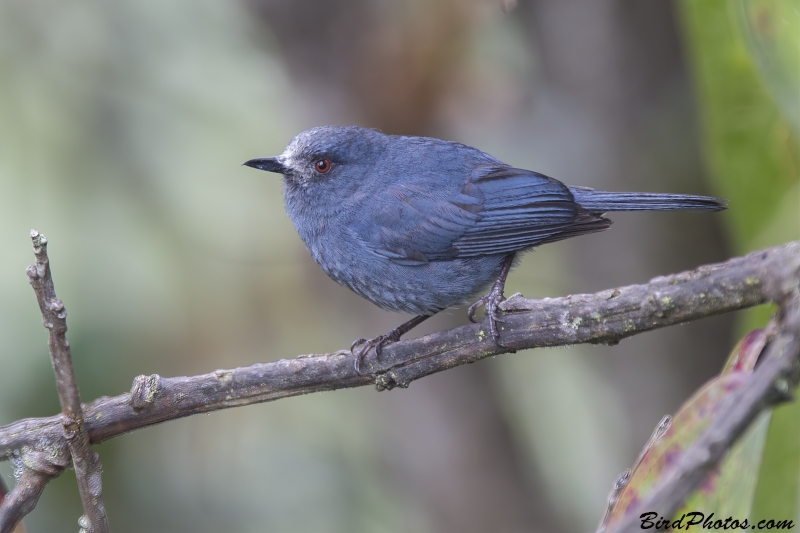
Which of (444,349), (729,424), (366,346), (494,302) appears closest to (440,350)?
(444,349)

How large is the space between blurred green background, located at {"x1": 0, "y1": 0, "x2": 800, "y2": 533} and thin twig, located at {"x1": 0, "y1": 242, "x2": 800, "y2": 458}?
2072 mm

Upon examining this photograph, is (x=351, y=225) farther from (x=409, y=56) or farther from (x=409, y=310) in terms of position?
(x=409, y=56)

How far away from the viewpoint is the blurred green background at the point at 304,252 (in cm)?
476

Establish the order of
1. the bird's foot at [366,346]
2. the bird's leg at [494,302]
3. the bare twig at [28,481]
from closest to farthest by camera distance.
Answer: the bare twig at [28,481]
the bird's leg at [494,302]
the bird's foot at [366,346]

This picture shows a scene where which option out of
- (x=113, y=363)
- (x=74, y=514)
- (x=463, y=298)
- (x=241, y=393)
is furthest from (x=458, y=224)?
(x=74, y=514)

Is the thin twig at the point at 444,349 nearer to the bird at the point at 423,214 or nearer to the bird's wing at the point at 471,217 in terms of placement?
the bird at the point at 423,214

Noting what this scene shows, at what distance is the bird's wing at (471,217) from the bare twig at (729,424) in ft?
6.69

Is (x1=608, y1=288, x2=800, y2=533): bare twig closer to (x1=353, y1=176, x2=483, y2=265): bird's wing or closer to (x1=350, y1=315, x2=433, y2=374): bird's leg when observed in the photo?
(x1=350, y1=315, x2=433, y2=374): bird's leg

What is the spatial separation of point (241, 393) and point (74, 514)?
2485mm

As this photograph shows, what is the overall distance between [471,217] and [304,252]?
7.84 ft

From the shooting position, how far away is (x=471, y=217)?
3.59m

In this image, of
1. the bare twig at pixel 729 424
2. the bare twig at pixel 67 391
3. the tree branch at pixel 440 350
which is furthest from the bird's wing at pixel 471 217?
the bare twig at pixel 729 424

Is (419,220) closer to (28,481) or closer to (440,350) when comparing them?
(440,350)

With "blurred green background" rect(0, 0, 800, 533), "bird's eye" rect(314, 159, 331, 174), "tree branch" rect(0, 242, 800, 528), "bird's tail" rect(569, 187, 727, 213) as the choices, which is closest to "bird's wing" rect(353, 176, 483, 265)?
"bird's eye" rect(314, 159, 331, 174)
